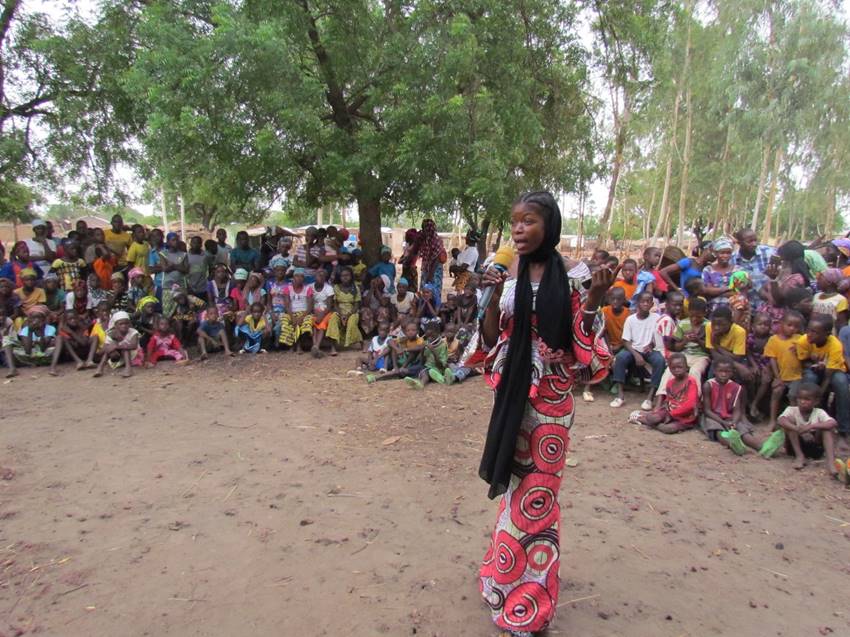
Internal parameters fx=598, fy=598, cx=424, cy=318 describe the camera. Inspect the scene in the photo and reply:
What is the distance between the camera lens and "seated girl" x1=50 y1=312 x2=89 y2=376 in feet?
24.6

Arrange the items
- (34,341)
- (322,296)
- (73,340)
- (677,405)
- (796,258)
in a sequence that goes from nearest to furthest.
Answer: (677,405) → (796,258) → (34,341) → (73,340) → (322,296)

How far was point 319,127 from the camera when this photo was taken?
7.21m

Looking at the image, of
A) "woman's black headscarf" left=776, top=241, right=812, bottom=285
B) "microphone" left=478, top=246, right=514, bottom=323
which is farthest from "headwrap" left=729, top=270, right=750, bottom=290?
"microphone" left=478, top=246, right=514, bottom=323

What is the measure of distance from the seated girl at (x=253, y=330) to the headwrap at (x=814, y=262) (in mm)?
6578

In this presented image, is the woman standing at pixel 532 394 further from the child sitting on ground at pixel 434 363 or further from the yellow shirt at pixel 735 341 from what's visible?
the child sitting on ground at pixel 434 363

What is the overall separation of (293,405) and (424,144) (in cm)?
353

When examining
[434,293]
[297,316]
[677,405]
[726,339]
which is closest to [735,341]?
[726,339]

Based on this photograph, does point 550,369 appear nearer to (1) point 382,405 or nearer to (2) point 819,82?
(1) point 382,405

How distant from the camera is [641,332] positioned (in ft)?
20.3

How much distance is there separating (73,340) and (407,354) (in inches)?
171

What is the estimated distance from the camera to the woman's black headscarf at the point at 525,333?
230 centimetres

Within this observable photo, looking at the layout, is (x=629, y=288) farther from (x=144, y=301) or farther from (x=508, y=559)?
(x=144, y=301)

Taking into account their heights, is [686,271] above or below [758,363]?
above

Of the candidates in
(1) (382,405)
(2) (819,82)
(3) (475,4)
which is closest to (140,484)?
(1) (382,405)
